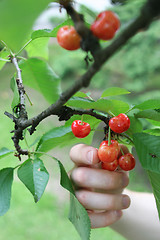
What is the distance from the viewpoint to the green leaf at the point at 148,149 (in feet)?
1.45

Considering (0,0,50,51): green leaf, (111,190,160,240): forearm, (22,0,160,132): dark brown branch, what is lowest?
(111,190,160,240): forearm

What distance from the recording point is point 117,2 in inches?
9.5

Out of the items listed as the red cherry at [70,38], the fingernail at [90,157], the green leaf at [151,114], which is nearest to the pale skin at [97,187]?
the fingernail at [90,157]

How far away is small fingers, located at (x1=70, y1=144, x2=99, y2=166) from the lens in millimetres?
648

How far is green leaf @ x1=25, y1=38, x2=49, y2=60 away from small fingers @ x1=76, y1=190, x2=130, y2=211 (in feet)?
1.29

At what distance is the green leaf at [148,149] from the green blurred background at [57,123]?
0.27 metres

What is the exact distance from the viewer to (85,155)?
2.27 feet

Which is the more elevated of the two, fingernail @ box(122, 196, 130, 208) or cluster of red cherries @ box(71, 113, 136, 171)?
cluster of red cherries @ box(71, 113, 136, 171)

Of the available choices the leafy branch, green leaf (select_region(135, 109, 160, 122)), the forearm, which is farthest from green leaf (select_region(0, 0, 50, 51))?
the forearm

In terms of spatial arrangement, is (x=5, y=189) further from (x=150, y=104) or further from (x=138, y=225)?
(x=138, y=225)

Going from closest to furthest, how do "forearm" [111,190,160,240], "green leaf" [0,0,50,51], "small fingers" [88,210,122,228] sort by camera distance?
"green leaf" [0,0,50,51], "small fingers" [88,210,122,228], "forearm" [111,190,160,240]

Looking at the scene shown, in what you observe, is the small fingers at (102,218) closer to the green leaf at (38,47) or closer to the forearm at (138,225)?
the forearm at (138,225)

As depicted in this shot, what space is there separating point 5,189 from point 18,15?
0.44m

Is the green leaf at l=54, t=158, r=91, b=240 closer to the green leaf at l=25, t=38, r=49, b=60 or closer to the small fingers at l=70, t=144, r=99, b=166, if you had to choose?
the small fingers at l=70, t=144, r=99, b=166
